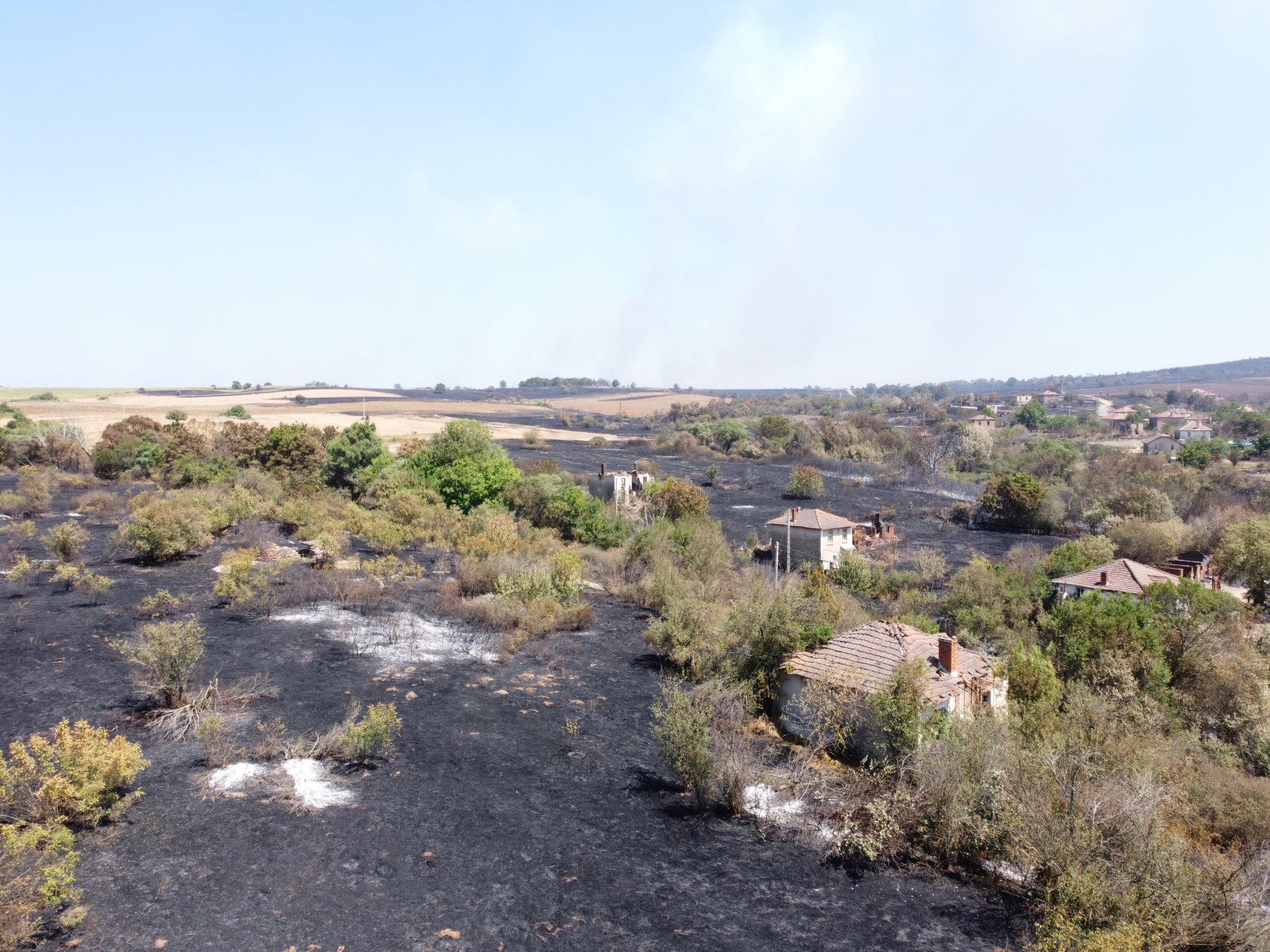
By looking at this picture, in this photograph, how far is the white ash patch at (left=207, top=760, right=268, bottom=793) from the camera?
38.9 ft

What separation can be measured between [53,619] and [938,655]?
820 inches

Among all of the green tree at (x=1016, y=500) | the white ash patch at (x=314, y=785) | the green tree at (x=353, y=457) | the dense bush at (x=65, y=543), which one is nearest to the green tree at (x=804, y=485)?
the green tree at (x=1016, y=500)

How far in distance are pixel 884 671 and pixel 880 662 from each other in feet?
1.47

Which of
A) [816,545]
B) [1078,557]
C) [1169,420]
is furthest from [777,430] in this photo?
[1078,557]

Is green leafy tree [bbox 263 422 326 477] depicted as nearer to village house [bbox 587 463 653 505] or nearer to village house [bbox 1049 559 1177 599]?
village house [bbox 587 463 653 505]

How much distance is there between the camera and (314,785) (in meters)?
12.2

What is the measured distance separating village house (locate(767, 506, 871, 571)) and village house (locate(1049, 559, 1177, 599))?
33.2 ft

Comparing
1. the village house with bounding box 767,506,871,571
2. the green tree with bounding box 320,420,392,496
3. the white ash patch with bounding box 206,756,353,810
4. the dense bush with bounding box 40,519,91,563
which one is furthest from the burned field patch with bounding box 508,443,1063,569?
the white ash patch with bounding box 206,756,353,810

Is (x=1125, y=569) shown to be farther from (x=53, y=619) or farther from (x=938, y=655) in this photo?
(x=53, y=619)

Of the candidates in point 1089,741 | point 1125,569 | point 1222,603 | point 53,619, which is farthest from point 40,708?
point 1125,569

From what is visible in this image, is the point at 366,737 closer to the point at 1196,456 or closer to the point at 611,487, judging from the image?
the point at 611,487

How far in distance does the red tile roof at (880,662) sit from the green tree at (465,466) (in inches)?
873

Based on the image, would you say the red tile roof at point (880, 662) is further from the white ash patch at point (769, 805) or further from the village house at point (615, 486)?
the village house at point (615, 486)

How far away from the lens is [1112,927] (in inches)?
347
